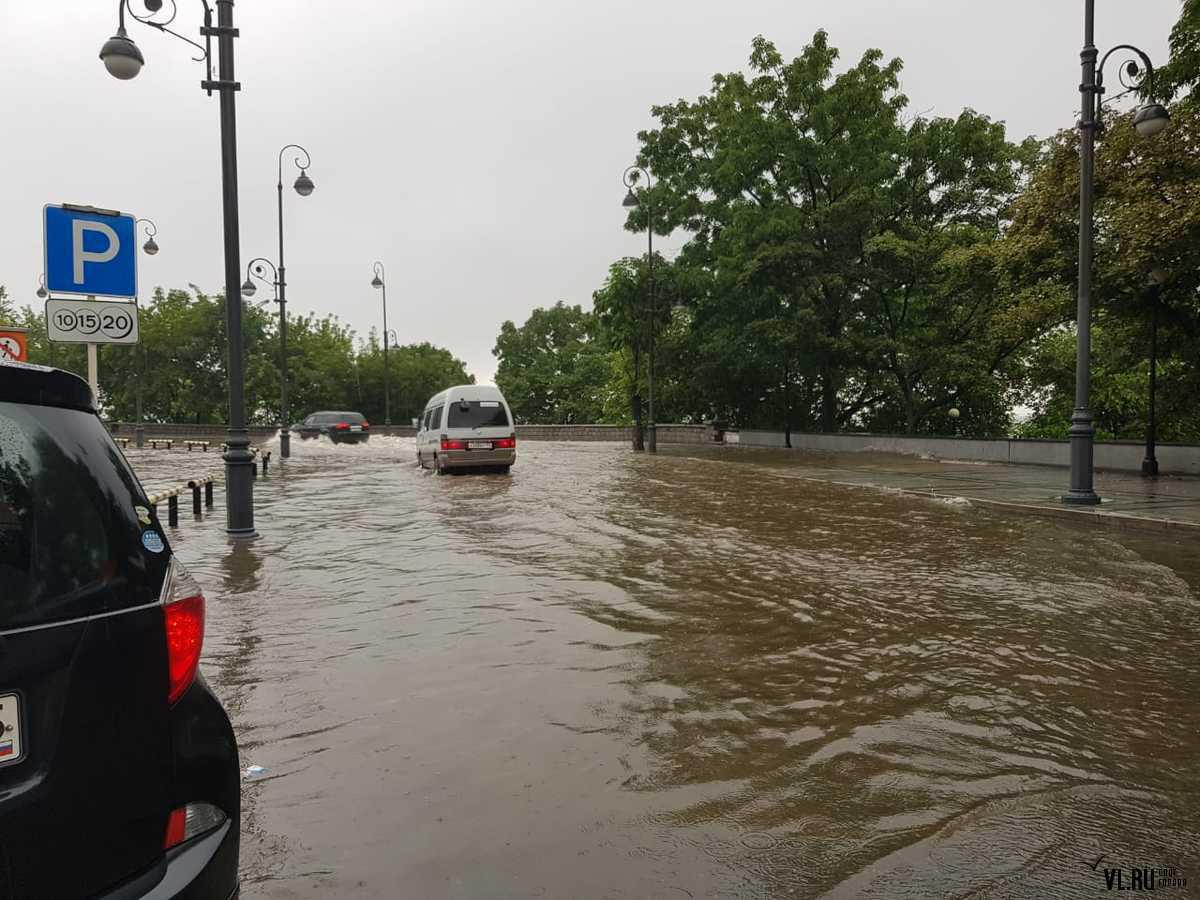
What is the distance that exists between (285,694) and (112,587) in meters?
3.22

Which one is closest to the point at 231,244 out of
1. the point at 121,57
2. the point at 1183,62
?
the point at 121,57

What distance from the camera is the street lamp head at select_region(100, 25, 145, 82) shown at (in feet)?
33.2

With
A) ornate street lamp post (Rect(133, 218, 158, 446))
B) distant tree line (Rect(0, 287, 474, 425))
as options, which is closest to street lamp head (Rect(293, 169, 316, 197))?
ornate street lamp post (Rect(133, 218, 158, 446))

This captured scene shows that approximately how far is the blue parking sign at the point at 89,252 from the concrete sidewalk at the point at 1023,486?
12830 mm

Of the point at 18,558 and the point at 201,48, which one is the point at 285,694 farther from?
the point at 201,48

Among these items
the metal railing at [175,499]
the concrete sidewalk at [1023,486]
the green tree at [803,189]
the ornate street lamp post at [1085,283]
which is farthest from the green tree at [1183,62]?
the metal railing at [175,499]

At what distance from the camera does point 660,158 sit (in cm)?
3803

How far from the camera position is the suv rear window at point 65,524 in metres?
1.86

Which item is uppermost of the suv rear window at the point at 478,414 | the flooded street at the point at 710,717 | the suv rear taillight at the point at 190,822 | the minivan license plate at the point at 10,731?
the suv rear window at the point at 478,414

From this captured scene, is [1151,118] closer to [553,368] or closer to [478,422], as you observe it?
[478,422]

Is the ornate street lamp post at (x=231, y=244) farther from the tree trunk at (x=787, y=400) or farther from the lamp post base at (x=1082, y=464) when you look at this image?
the tree trunk at (x=787, y=400)

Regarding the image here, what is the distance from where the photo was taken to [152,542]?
222cm

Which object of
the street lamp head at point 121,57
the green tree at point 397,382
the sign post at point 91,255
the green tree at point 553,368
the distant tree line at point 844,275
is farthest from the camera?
the green tree at point 553,368

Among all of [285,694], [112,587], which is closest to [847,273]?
[285,694]
